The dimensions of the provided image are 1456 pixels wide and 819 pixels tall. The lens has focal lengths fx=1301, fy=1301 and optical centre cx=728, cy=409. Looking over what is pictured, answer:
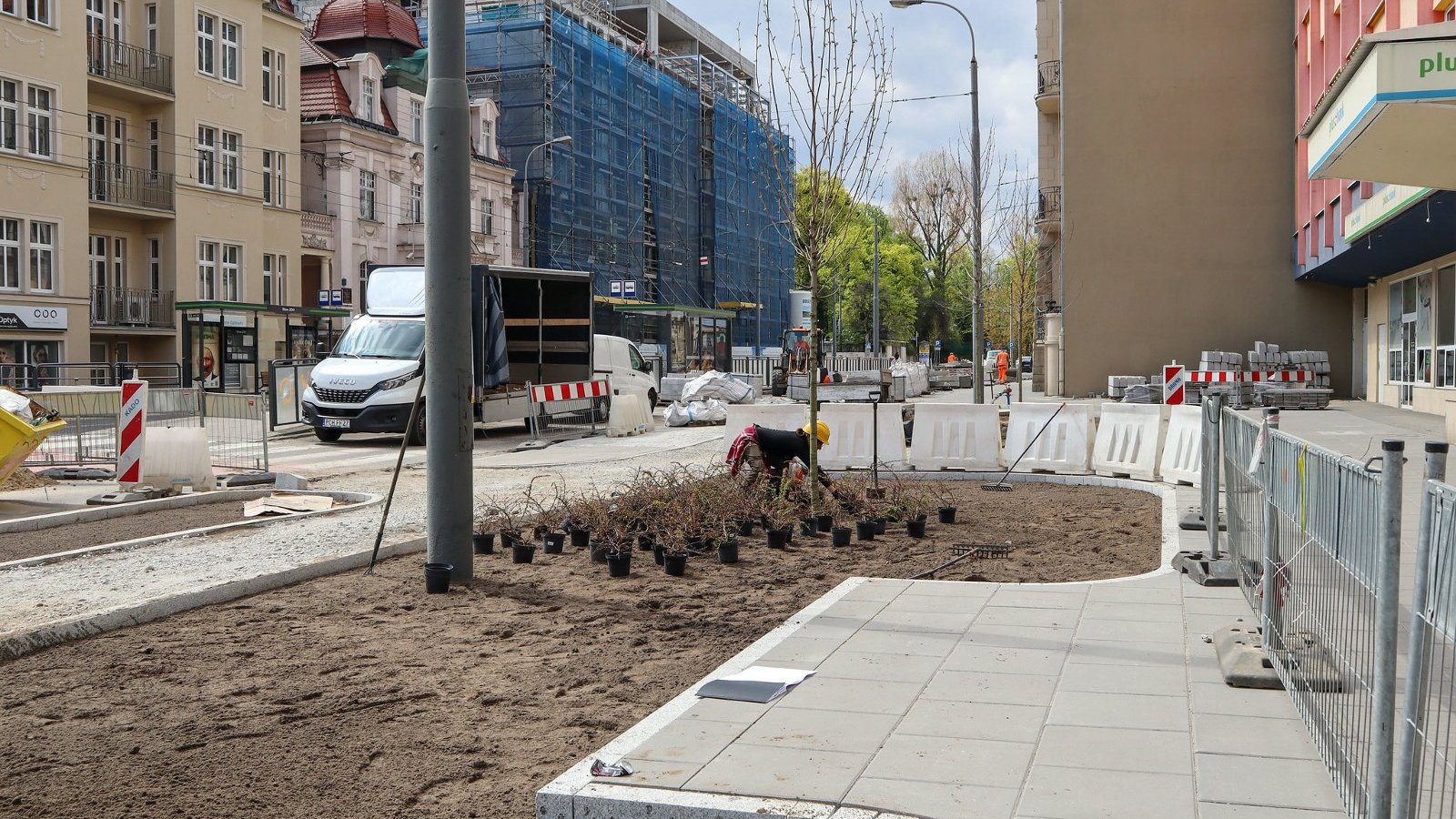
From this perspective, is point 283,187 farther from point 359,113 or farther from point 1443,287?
point 1443,287

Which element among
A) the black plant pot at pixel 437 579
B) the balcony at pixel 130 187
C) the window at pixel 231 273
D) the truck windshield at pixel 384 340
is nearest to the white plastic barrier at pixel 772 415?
the truck windshield at pixel 384 340

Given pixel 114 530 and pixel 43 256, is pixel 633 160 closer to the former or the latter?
pixel 43 256

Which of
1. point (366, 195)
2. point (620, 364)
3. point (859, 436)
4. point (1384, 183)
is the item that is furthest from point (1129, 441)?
point (366, 195)

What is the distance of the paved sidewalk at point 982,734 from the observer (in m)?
4.15

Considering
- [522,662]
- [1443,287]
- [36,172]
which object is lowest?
[522,662]

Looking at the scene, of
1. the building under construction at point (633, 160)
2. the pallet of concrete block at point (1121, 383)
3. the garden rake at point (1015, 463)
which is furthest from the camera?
the building under construction at point (633, 160)

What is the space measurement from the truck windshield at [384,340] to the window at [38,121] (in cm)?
1418

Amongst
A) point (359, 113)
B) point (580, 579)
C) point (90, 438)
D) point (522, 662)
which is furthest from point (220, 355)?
point (522, 662)

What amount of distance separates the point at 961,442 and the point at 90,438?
39.3ft

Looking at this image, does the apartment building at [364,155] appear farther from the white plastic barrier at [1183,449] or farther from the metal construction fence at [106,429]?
the white plastic barrier at [1183,449]

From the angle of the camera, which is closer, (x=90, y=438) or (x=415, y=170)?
(x=90, y=438)

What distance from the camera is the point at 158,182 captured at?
3653cm

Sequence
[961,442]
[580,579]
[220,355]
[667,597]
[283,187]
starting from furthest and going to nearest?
[283,187]
[220,355]
[961,442]
[580,579]
[667,597]

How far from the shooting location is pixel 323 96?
4591 centimetres
